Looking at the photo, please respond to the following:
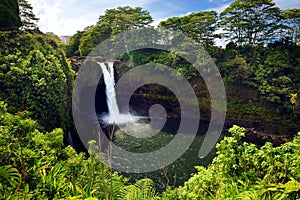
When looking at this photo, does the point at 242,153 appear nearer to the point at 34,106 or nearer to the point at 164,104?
the point at 34,106

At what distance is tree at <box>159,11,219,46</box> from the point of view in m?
18.5

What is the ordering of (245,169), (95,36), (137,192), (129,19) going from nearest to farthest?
1. (137,192)
2. (245,169)
3. (129,19)
4. (95,36)

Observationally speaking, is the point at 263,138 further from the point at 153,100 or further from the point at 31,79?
the point at 31,79

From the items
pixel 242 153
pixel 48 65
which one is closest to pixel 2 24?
pixel 48 65

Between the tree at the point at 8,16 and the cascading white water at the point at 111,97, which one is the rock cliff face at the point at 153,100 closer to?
the cascading white water at the point at 111,97

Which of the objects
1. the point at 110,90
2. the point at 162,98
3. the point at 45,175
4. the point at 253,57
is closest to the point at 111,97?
the point at 110,90

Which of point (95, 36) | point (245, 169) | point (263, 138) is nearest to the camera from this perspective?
point (245, 169)

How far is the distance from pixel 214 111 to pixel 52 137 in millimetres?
14592

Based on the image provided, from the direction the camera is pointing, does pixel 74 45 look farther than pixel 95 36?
Yes

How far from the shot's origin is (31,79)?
378 inches

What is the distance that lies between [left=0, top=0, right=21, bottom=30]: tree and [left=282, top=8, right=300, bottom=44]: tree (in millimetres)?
17864

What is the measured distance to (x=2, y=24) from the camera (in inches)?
463

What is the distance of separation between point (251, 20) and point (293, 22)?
112 inches

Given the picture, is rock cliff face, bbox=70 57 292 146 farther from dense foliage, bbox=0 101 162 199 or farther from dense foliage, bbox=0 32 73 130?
dense foliage, bbox=0 101 162 199
